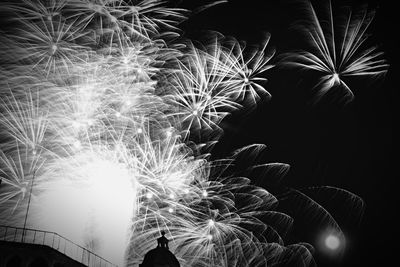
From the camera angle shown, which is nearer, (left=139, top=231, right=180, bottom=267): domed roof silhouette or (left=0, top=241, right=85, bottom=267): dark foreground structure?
(left=0, top=241, right=85, bottom=267): dark foreground structure

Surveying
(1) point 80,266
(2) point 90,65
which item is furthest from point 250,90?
(1) point 80,266

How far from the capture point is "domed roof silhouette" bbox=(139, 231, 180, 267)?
41.8 meters

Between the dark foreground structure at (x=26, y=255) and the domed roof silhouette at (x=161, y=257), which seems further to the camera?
the domed roof silhouette at (x=161, y=257)

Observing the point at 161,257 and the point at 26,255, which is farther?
the point at 161,257

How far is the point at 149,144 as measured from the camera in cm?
3753

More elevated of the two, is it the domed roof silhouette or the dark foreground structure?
the domed roof silhouette

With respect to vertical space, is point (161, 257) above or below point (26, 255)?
above

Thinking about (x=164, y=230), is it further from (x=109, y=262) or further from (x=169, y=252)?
(x=109, y=262)

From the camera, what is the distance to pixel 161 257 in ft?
138

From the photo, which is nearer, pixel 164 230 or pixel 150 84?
pixel 150 84

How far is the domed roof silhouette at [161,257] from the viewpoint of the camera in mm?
41750

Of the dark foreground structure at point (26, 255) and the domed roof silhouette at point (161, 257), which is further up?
the domed roof silhouette at point (161, 257)

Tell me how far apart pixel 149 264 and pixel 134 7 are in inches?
762

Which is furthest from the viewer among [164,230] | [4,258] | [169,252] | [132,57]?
[169,252]
